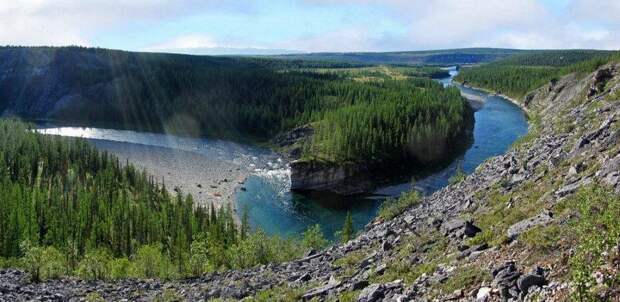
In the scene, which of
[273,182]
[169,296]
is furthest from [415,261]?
[273,182]

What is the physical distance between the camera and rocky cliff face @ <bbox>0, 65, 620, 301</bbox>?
82.4ft

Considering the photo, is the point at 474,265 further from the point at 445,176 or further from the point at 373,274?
the point at 445,176

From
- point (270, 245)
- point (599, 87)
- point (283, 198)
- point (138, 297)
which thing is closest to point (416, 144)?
point (283, 198)

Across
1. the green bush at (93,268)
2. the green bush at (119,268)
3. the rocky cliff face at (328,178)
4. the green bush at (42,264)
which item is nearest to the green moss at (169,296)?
the green bush at (42,264)

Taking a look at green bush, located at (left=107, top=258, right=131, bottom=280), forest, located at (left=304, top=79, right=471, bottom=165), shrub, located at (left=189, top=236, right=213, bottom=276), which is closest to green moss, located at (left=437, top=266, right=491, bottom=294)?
shrub, located at (left=189, top=236, right=213, bottom=276)

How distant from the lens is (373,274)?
121 ft

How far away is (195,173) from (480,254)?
143 meters

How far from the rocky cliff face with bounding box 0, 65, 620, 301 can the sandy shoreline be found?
267ft

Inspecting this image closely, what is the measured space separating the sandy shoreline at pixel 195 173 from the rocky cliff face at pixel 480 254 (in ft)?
267

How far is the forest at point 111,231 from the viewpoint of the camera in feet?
241

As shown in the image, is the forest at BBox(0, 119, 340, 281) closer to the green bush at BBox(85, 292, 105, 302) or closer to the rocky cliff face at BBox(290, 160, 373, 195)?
the green bush at BBox(85, 292, 105, 302)

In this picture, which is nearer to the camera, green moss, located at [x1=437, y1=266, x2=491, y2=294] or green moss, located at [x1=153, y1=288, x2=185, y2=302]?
green moss, located at [x1=437, y1=266, x2=491, y2=294]

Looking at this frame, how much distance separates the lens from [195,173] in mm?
166500

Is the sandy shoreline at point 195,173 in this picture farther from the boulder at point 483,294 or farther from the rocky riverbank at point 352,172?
the boulder at point 483,294
